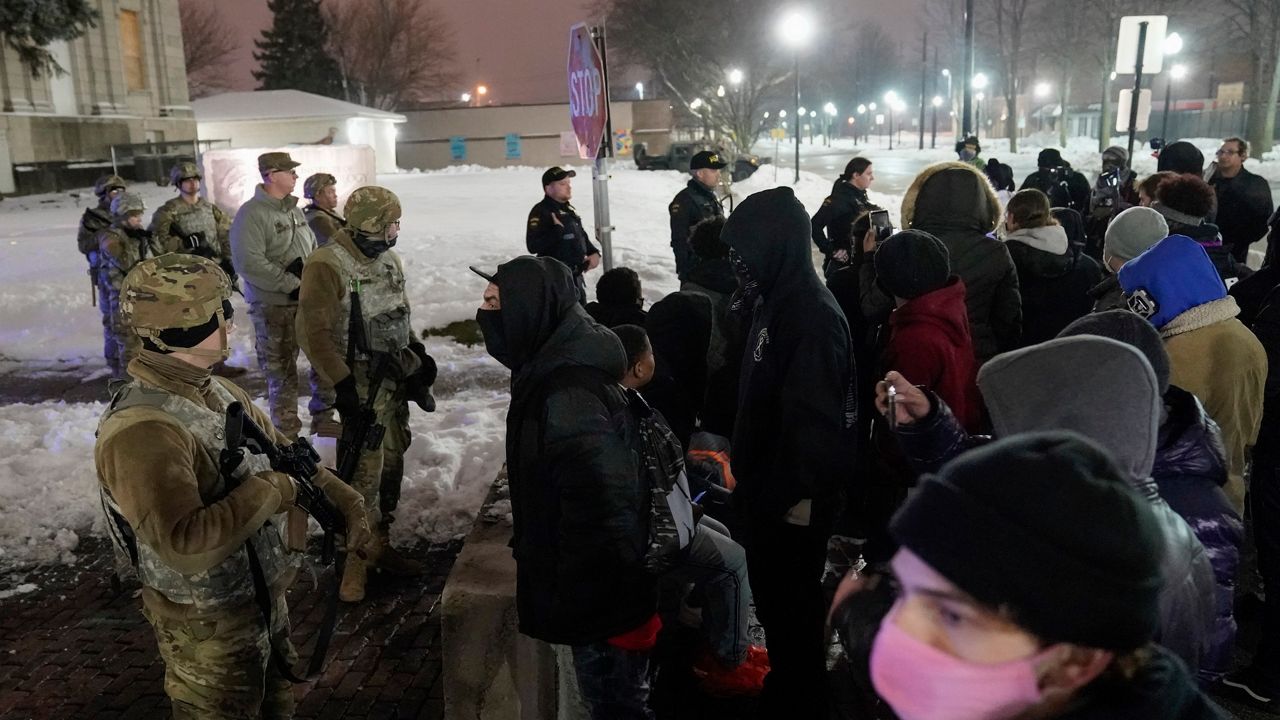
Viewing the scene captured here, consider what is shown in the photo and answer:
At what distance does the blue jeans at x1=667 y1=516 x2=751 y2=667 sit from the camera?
3.61m

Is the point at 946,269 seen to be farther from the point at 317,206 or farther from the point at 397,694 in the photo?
the point at 317,206

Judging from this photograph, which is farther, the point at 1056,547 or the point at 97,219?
the point at 97,219

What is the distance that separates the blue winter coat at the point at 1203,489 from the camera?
2.56 meters

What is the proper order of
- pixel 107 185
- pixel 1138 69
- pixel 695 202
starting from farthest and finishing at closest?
pixel 1138 69, pixel 107 185, pixel 695 202

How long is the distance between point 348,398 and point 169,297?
91.5 inches

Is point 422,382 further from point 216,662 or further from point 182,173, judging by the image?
point 182,173

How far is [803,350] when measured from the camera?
3248mm

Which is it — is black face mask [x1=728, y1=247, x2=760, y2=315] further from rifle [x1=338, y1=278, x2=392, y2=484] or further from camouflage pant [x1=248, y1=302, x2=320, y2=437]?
camouflage pant [x1=248, y1=302, x2=320, y2=437]

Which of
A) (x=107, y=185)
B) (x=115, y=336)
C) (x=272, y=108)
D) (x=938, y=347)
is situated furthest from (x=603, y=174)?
(x=272, y=108)

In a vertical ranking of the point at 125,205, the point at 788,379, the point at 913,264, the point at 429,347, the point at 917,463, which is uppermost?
the point at 125,205

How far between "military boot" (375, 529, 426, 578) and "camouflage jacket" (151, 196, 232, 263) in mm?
4634

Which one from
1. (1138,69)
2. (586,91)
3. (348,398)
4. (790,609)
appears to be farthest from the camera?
(1138,69)

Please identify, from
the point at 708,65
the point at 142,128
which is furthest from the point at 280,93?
the point at 708,65

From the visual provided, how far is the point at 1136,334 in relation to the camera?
8.68 ft
